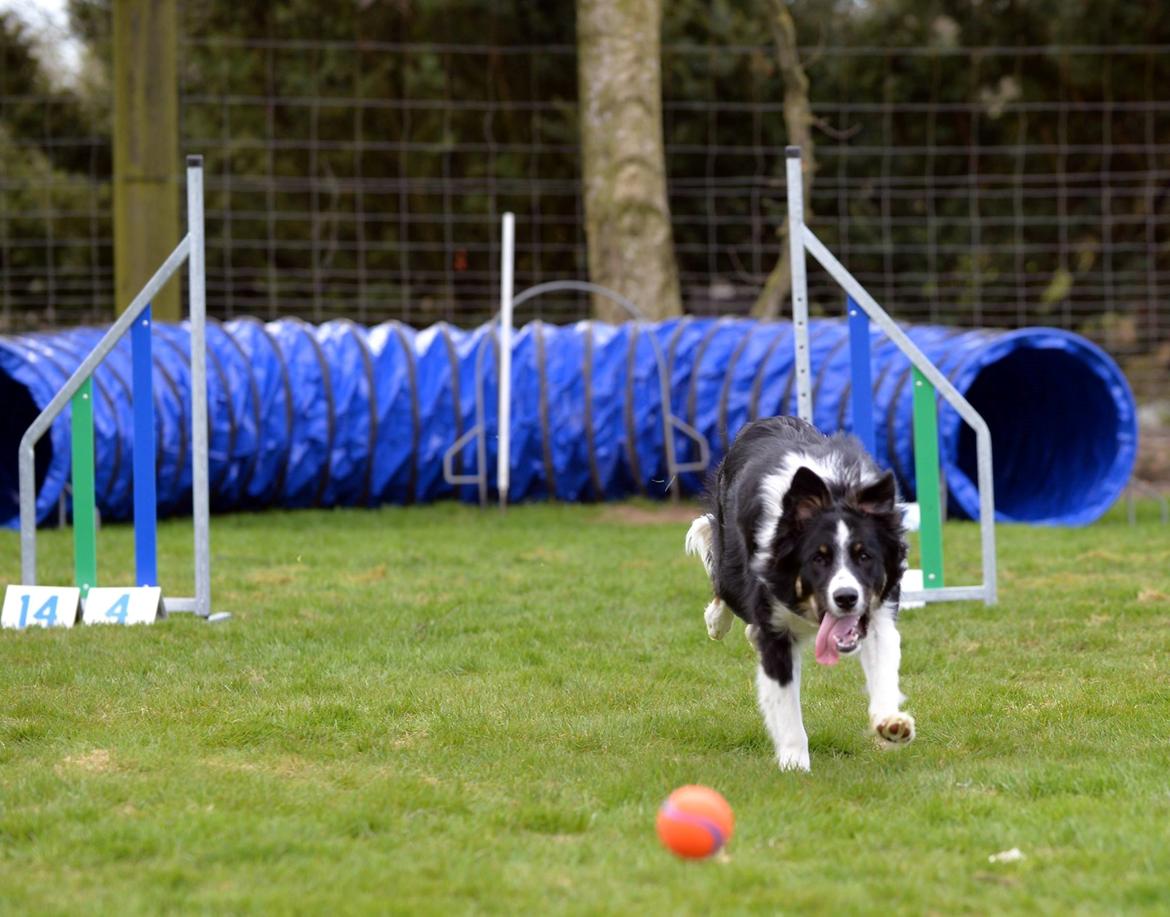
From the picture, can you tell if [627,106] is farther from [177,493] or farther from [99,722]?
[99,722]

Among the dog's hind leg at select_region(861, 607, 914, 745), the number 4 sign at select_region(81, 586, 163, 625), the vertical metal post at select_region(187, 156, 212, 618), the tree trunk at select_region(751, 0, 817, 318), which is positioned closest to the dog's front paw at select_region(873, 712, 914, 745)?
the dog's hind leg at select_region(861, 607, 914, 745)

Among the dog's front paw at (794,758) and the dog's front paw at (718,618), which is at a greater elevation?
the dog's front paw at (718,618)

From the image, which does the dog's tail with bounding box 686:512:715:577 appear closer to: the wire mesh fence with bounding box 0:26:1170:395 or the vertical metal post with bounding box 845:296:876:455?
the vertical metal post with bounding box 845:296:876:455

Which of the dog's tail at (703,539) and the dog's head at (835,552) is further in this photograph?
the dog's tail at (703,539)

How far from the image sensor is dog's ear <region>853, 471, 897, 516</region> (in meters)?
4.36

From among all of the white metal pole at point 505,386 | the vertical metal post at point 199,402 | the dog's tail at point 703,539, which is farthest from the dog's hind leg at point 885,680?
the white metal pole at point 505,386

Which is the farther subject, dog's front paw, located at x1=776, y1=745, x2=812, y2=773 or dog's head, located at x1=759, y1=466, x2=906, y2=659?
dog's front paw, located at x1=776, y1=745, x2=812, y2=773

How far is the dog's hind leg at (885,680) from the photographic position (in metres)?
4.36

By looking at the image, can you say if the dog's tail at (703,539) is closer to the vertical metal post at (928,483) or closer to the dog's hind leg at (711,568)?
the dog's hind leg at (711,568)

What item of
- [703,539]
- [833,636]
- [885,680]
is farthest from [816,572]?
[703,539]

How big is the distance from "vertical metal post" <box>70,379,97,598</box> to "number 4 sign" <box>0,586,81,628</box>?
11 centimetres

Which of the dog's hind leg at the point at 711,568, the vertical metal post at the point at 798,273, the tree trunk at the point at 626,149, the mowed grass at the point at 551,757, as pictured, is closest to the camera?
the mowed grass at the point at 551,757

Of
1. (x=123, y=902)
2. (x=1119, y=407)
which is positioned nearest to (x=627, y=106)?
(x=1119, y=407)

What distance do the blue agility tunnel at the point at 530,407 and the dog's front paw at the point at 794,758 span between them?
6067mm
